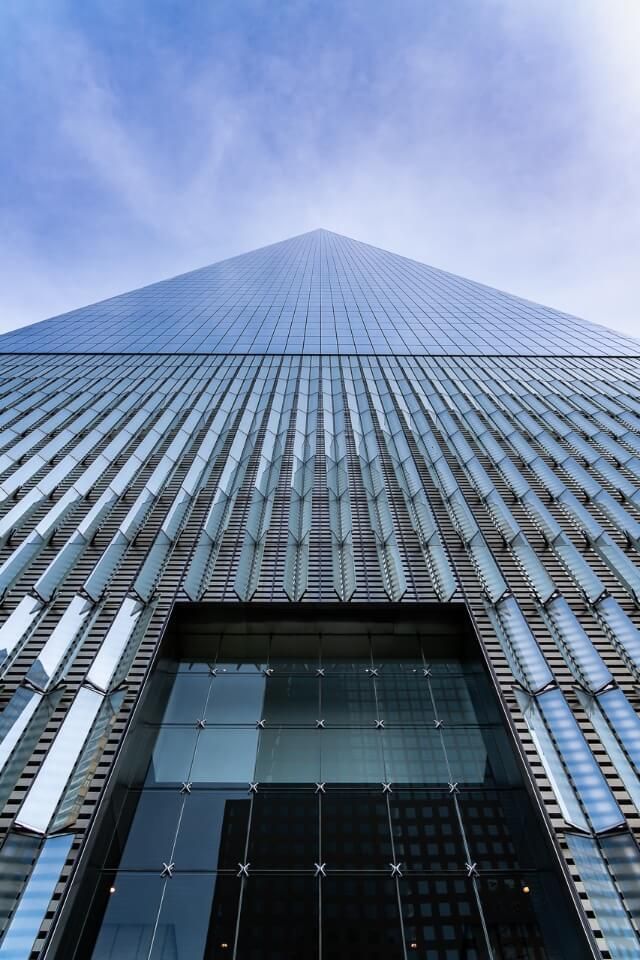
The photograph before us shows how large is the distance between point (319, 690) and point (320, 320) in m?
28.4

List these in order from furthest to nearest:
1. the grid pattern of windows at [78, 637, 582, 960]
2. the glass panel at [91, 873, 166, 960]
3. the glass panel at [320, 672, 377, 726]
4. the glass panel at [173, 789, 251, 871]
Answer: the glass panel at [320, 672, 377, 726] → the glass panel at [173, 789, 251, 871] → the grid pattern of windows at [78, 637, 582, 960] → the glass panel at [91, 873, 166, 960]

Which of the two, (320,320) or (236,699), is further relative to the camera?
(320,320)

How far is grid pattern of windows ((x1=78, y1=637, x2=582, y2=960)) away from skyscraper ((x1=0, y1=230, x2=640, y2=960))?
27mm

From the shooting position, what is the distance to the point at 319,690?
8.10 metres

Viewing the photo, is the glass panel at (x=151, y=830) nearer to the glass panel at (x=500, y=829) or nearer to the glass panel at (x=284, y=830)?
the glass panel at (x=284, y=830)

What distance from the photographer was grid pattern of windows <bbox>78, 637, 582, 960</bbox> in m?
5.48

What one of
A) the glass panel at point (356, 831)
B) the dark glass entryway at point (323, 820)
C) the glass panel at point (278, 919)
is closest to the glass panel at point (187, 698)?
the dark glass entryway at point (323, 820)

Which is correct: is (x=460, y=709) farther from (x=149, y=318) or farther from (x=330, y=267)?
(x=330, y=267)

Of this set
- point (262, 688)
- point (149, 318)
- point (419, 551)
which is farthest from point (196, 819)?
point (149, 318)

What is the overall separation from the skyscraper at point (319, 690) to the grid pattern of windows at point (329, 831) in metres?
0.03

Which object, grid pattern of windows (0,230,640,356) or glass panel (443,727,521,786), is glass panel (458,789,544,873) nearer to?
glass panel (443,727,521,786)

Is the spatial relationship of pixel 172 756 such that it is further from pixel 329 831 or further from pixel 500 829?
pixel 500 829

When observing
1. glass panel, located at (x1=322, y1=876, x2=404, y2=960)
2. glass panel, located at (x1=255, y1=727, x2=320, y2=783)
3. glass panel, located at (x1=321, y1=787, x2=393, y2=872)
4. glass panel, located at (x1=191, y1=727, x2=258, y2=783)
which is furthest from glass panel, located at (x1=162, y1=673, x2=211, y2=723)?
glass panel, located at (x1=322, y1=876, x2=404, y2=960)

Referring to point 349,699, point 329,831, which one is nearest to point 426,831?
point 329,831
